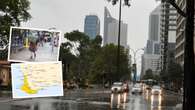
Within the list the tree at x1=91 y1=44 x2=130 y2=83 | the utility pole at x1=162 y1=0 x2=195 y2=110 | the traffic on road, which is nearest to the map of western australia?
the utility pole at x1=162 y1=0 x2=195 y2=110

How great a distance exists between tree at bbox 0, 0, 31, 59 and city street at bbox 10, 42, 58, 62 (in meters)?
61.1

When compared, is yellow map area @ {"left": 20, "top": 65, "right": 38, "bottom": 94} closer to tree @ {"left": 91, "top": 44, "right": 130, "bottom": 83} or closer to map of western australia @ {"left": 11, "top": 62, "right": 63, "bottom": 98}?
map of western australia @ {"left": 11, "top": 62, "right": 63, "bottom": 98}

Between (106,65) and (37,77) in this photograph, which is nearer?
(37,77)

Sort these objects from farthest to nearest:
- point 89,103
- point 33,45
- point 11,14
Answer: point 11,14, point 89,103, point 33,45

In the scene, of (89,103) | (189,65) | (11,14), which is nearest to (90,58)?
(11,14)

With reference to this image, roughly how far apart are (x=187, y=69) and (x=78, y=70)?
377ft

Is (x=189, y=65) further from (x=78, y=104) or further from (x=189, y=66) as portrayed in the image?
(x=78, y=104)

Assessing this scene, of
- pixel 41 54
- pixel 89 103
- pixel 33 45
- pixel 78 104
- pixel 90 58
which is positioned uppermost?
pixel 33 45

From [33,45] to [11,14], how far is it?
215 feet

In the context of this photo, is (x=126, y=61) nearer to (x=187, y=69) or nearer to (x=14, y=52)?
(x=187, y=69)

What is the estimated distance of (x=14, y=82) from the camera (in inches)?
223

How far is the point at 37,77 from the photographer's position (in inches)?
226

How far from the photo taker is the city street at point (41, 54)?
18.9 feet

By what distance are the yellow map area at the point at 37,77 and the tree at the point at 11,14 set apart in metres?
61.1
